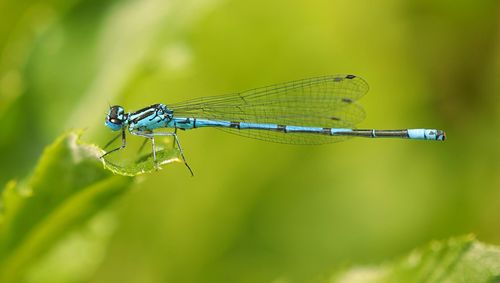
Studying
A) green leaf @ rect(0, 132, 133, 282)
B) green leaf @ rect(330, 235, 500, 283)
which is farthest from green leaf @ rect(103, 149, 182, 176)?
green leaf @ rect(330, 235, 500, 283)

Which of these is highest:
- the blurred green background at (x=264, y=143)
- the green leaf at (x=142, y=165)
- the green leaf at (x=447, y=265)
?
the blurred green background at (x=264, y=143)

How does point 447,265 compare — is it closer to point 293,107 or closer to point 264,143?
point 264,143

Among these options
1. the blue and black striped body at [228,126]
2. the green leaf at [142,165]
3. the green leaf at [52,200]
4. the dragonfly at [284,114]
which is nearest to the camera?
the green leaf at [142,165]

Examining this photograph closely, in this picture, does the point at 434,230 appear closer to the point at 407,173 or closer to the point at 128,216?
the point at 407,173

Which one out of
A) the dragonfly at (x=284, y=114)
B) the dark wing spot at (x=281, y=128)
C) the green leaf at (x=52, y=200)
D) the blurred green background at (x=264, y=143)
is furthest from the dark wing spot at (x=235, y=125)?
the green leaf at (x=52, y=200)

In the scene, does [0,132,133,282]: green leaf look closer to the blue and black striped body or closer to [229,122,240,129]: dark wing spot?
the blue and black striped body

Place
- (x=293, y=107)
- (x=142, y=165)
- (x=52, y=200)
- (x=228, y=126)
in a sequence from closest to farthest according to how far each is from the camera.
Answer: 1. (x=142, y=165)
2. (x=52, y=200)
3. (x=228, y=126)
4. (x=293, y=107)

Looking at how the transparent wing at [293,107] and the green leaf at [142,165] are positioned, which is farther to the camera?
the transparent wing at [293,107]

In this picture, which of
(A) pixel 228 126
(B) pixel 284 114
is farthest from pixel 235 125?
(B) pixel 284 114

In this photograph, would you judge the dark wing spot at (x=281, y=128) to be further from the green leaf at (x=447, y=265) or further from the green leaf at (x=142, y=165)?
the green leaf at (x=142, y=165)
